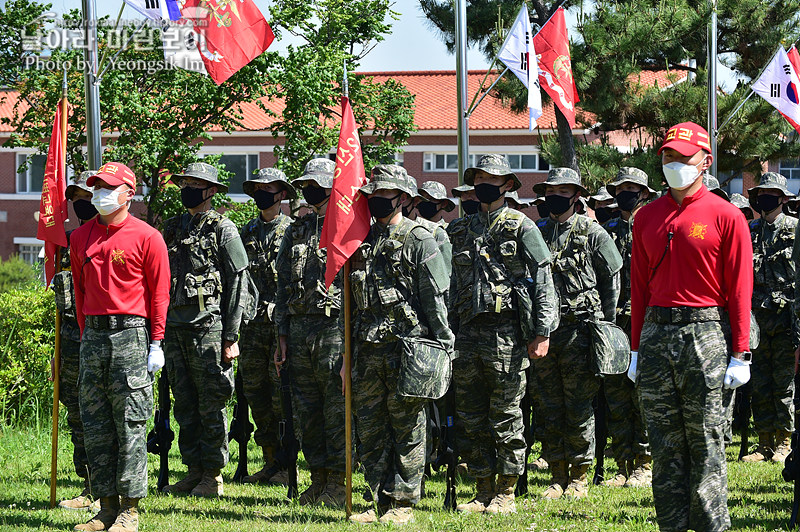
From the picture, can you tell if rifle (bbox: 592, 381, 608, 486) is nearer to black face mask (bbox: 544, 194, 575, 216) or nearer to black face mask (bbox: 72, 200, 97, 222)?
black face mask (bbox: 544, 194, 575, 216)

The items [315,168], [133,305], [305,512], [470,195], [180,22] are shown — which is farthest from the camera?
[180,22]

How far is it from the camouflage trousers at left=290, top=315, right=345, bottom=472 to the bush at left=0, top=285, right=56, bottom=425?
13.3ft

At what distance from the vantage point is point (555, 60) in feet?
47.5

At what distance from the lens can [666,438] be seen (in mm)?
6055

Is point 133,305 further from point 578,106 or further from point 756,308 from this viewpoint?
point 578,106

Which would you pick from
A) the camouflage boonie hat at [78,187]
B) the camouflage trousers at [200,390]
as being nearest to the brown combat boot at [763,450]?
the camouflage trousers at [200,390]

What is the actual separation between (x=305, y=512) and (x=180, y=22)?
6659 millimetres

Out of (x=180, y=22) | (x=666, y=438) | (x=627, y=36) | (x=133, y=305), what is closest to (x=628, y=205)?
(x=666, y=438)

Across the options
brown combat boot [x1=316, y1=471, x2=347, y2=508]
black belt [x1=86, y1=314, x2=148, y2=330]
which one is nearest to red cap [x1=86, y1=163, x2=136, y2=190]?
black belt [x1=86, y1=314, x2=148, y2=330]

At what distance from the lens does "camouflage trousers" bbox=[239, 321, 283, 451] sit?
9.09m

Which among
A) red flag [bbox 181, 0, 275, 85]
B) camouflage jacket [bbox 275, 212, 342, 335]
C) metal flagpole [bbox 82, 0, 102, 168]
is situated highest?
red flag [bbox 181, 0, 275, 85]

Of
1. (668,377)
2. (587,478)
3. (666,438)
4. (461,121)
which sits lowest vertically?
(587,478)

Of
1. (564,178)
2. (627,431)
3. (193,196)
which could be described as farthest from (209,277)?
(627,431)

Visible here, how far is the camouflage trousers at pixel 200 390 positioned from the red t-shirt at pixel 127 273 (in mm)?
1467
